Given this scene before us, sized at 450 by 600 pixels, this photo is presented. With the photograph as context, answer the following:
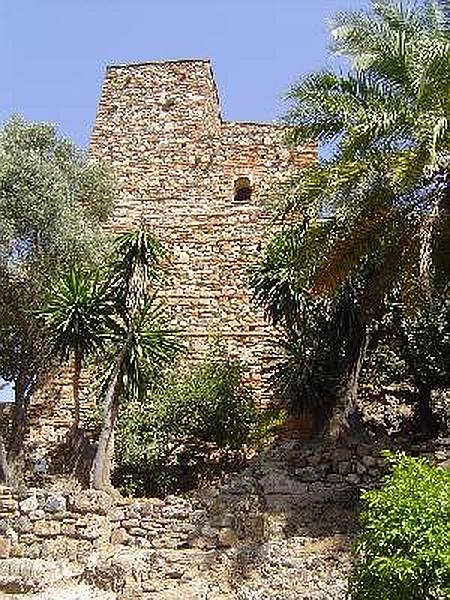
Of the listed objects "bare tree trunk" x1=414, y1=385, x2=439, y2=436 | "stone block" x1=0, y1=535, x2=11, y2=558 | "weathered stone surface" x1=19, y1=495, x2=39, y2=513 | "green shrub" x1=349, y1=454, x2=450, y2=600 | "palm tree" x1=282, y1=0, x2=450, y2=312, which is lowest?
"stone block" x1=0, y1=535, x2=11, y2=558

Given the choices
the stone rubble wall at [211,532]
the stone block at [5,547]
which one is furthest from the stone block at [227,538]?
the stone block at [5,547]

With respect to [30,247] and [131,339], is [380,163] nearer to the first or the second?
[131,339]

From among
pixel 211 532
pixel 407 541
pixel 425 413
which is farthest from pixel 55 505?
pixel 407 541

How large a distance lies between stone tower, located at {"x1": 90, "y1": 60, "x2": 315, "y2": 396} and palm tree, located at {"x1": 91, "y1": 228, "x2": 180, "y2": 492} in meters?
4.11

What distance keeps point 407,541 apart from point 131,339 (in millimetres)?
7355

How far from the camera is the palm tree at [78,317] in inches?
566

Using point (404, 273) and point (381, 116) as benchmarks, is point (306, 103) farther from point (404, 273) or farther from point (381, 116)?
point (404, 273)

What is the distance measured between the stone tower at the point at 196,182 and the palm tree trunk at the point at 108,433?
4.64 m

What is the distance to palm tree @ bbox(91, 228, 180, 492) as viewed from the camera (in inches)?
543

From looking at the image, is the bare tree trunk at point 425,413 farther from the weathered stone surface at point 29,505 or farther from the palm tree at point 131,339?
the weathered stone surface at point 29,505

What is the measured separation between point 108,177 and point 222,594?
10.4 metres

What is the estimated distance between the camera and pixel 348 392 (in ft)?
48.4

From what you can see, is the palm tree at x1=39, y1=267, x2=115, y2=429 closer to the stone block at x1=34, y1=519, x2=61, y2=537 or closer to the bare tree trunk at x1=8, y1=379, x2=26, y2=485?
the bare tree trunk at x1=8, y1=379, x2=26, y2=485

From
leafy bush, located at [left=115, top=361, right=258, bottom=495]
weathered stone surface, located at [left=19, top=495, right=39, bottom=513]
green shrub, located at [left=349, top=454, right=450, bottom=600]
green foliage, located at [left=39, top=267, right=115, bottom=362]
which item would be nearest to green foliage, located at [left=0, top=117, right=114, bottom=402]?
green foliage, located at [left=39, top=267, right=115, bottom=362]
